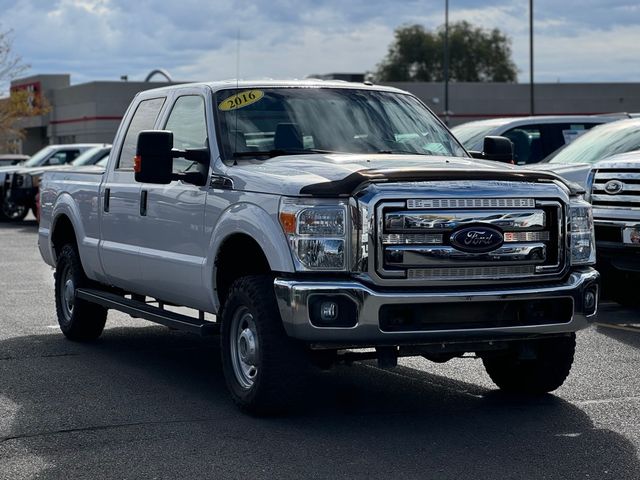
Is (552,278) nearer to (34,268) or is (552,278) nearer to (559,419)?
(559,419)

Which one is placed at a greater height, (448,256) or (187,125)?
(187,125)

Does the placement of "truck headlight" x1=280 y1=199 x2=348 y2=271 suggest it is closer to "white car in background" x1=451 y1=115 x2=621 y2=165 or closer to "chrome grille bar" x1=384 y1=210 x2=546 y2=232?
"chrome grille bar" x1=384 y1=210 x2=546 y2=232

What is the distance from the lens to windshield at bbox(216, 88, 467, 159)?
→ 8.19 metres

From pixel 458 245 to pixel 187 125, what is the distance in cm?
256

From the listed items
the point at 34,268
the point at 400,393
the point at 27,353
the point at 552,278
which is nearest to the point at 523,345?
the point at 552,278

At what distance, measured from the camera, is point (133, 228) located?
355 inches

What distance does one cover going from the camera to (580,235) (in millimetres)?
7477

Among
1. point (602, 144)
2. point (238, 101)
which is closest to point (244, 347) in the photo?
point (238, 101)

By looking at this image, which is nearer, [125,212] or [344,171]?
[344,171]

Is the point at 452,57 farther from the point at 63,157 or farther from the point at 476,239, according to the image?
the point at 476,239

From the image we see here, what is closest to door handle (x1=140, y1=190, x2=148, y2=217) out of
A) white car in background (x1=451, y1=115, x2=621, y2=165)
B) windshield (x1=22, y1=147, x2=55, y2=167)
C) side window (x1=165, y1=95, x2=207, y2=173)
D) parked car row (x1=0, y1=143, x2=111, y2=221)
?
side window (x1=165, y1=95, x2=207, y2=173)

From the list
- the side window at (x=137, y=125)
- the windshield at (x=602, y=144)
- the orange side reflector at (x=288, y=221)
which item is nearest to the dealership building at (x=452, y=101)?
the windshield at (x=602, y=144)

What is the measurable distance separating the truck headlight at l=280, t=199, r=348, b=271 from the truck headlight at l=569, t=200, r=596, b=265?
142 cm

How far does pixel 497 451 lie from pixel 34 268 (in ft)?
38.0
